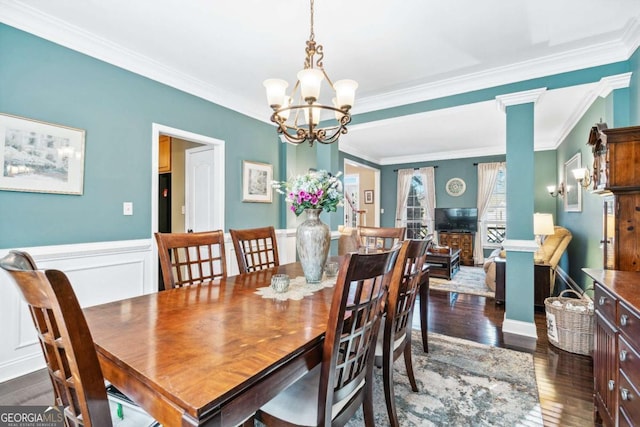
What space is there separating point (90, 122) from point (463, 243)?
703 cm

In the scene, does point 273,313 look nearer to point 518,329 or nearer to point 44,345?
point 44,345

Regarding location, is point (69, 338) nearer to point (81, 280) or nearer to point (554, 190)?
point (81, 280)

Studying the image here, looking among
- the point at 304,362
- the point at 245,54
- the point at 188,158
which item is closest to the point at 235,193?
the point at 188,158

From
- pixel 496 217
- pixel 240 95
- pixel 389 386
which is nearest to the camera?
pixel 389 386

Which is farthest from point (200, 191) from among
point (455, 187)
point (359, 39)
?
point (455, 187)

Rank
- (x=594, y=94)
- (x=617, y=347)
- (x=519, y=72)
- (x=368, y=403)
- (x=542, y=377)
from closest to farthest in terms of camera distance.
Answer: (x=617, y=347), (x=368, y=403), (x=542, y=377), (x=519, y=72), (x=594, y=94)

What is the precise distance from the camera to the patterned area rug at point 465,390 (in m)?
1.71

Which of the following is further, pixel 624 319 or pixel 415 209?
pixel 415 209

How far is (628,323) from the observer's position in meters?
1.19

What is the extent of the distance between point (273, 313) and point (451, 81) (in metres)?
3.14

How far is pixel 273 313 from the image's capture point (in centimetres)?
128

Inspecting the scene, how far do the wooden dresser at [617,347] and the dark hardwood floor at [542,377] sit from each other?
0.19 metres

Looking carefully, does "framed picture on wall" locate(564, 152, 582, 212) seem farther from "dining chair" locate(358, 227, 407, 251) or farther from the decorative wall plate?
"dining chair" locate(358, 227, 407, 251)

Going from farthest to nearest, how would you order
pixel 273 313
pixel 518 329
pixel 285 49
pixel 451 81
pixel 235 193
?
pixel 235 193 → pixel 451 81 → pixel 518 329 → pixel 285 49 → pixel 273 313
